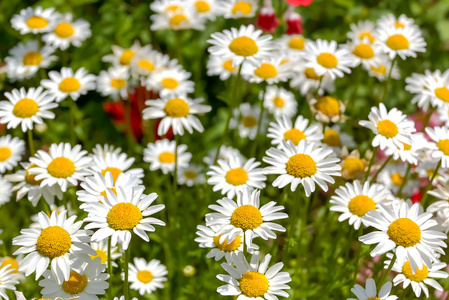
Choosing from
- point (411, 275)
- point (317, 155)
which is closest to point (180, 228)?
point (317, 155)

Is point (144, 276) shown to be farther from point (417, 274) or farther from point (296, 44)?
point (296, 44)

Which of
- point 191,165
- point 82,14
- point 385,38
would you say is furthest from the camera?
point 82,14

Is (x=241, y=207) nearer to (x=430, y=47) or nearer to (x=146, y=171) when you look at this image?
(x=146, y=171)

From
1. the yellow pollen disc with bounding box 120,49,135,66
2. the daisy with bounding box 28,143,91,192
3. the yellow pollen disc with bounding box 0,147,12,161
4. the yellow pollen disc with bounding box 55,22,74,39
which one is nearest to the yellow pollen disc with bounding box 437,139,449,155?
the daisy with bounding box 28,143,91,192

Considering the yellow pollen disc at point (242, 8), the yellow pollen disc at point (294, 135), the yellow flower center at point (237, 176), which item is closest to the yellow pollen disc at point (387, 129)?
the yellow pollen disc at point (294, 135)

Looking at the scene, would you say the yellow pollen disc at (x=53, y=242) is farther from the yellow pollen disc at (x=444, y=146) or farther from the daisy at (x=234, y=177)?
the yellow pollen disc at (x=444, y=146)

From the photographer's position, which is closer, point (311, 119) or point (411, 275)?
point (411, 275)

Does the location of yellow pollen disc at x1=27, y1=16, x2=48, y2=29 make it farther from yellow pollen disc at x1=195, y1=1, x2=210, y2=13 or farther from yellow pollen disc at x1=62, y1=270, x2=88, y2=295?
yellow pollen disc at x1=62, y1=270, x2=88, y2=295
